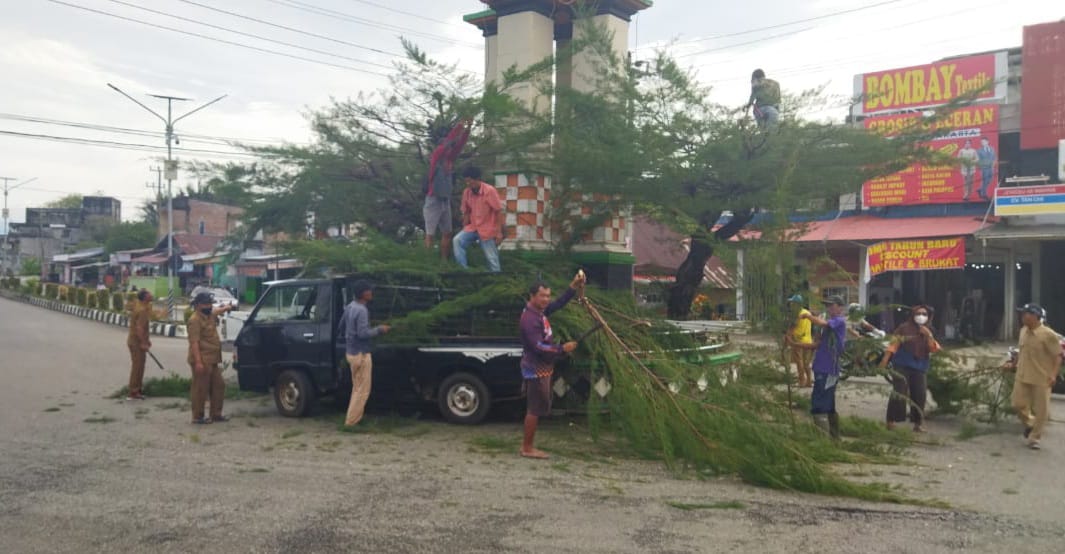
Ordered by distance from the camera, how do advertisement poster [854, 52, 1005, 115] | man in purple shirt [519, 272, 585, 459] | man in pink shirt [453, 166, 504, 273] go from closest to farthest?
man in purple shirt [519, 272, 585, 459] < man in pink shirt [453, 166, 504, 273] < advertisement poster [854, 52, 1005, 115]

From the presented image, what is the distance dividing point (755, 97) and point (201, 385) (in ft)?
26.3

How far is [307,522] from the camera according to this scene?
5199 millimetres

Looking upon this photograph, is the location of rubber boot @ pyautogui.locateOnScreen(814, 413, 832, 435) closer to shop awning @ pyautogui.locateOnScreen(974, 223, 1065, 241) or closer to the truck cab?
the truck cab

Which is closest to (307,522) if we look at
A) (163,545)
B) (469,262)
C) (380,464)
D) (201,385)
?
(163,545)

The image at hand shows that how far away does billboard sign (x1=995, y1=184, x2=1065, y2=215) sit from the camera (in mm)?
20703

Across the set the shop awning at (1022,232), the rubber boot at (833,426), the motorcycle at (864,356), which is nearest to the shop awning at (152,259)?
the shop awning at (1022,232)

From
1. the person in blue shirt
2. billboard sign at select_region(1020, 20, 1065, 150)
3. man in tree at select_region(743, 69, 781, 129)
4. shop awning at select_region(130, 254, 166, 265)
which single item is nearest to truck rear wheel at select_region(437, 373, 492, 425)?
man in tree at select_region(743, 69, 781, 129)

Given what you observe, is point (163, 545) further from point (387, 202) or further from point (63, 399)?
point (387, 202)

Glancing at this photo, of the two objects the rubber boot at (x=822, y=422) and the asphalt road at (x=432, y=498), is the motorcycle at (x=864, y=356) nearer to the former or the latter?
the rubber boot at (x=822, y=422)

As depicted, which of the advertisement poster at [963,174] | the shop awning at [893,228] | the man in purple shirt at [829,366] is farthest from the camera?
the advertisement poster at [963,174]

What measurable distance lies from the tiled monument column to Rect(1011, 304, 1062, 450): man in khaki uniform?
5076 mm

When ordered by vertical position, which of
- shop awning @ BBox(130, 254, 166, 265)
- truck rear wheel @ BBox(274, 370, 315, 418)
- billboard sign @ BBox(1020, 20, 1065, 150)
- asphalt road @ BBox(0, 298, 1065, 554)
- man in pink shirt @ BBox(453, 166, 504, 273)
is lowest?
asphalt road @ BBox(0, 298, 1065, 554)

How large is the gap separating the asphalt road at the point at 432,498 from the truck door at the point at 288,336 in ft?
2.30

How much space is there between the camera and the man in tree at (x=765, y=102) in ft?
35.7
